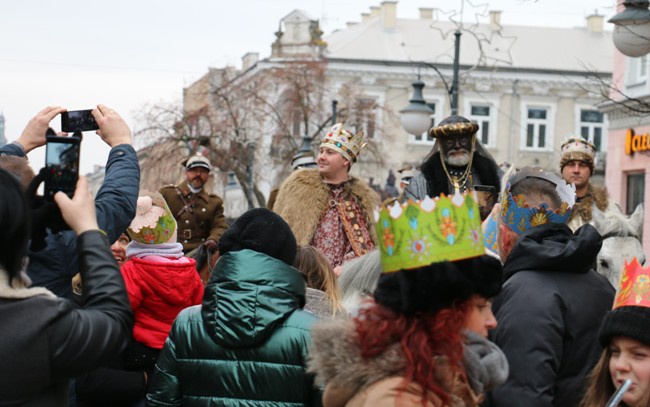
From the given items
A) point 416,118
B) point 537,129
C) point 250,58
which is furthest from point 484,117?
point 416,118

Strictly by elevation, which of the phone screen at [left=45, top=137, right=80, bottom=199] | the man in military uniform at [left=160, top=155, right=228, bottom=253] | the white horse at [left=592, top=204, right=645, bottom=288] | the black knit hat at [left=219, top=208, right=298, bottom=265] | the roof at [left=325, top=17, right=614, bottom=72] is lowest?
the roof at [left=325, top=17, right=614, bottom=72]

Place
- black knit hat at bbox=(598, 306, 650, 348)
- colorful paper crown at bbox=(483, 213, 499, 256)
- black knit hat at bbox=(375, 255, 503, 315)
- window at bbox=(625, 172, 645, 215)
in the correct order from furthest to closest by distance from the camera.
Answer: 1. window at bbox=(625, 172, 645, 215)
2. colorful paper crown at bbox=(483, 213, 499, 256)
3. black knit hat at bbox=(598, 306, 650, 348)
4. black knit hat at bbox=(375, 255, 503, 315)

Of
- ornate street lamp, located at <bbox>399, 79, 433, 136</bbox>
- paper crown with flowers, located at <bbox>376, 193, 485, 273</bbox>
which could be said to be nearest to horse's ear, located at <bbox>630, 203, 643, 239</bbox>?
paper crown with flowers, located at <bbox>376, 193, 485, 273</bbox>

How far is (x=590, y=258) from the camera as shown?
5.10 m

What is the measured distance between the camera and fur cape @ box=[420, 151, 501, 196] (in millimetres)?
8359

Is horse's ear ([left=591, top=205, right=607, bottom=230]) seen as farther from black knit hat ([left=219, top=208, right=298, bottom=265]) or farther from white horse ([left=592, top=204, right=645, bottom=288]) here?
black knit hat ([left=219, top=208, right=298, bottom=265])

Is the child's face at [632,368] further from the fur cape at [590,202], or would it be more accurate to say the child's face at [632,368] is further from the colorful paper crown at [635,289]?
the fur cape at [590,202]

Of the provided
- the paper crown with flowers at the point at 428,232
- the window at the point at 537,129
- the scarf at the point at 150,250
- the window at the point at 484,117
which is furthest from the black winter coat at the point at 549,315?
the window at the point at 537,129

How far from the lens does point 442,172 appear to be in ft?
27.6

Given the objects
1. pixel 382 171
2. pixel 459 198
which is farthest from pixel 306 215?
pixel 382 171

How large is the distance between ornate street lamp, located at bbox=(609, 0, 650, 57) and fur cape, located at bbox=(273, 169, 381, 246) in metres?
3.40

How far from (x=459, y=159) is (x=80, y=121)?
12.5 ft

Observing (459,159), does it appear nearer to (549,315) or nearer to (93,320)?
(549,315)

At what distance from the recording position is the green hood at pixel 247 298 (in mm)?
5051
